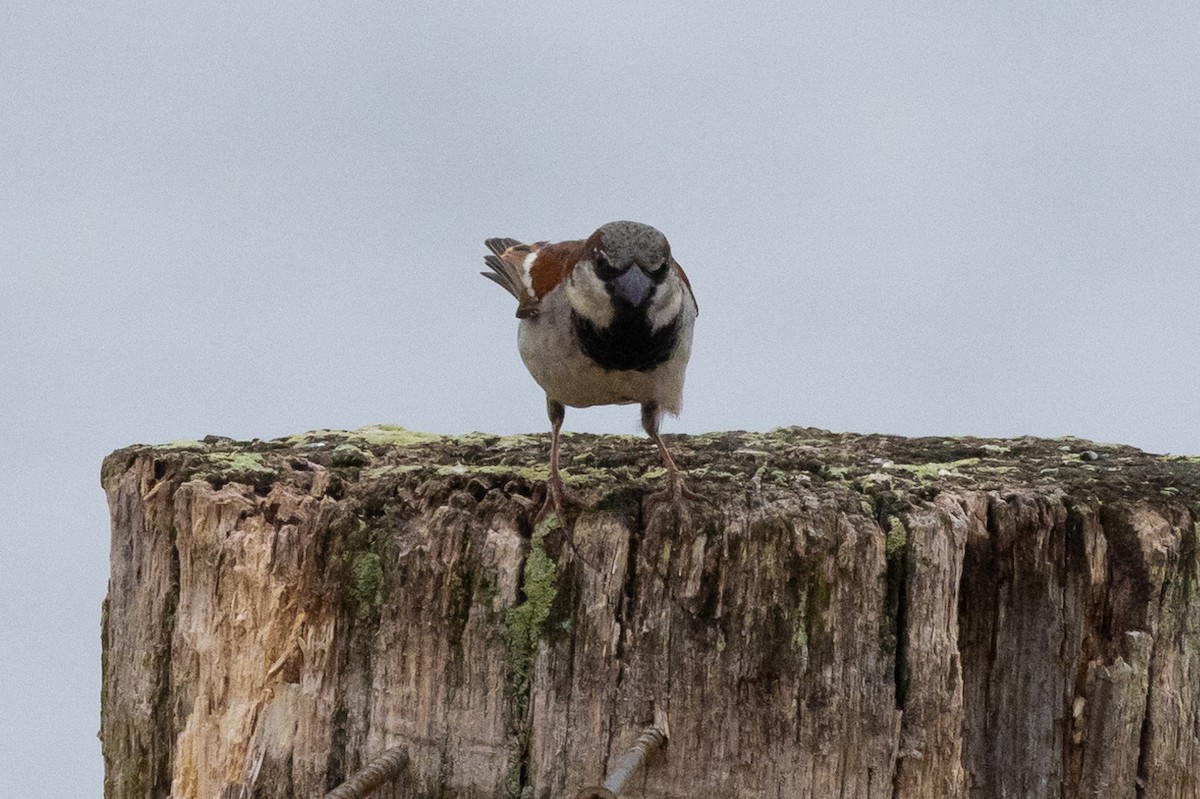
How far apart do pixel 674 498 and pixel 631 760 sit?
89 centimetres

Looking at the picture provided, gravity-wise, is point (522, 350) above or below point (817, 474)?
above

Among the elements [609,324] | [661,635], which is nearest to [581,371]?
[609,324]

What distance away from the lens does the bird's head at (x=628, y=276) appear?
4742 millimetres

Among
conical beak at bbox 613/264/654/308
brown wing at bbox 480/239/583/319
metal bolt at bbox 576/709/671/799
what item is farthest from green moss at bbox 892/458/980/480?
brown wing at bbox 480/239/583/319

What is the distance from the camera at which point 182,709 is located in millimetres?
4215

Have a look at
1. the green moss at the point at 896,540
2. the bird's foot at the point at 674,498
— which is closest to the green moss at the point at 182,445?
the bird's foot at the point at 674,498

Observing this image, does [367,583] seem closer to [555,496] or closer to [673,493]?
[555,496]

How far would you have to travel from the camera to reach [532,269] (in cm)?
555

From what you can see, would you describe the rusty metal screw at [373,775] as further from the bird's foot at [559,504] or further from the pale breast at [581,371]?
the pale breast at [581,371]

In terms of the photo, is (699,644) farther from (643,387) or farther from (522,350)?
(522,350)

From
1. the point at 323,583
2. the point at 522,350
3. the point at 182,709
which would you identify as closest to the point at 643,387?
the point at 522,350

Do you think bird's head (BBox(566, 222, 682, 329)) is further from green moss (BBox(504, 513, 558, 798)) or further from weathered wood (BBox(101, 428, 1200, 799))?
green moss (BBox(504, 513, 558, 798))

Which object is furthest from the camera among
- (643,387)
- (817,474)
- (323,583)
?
(643,387)

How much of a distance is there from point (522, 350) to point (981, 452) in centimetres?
185
